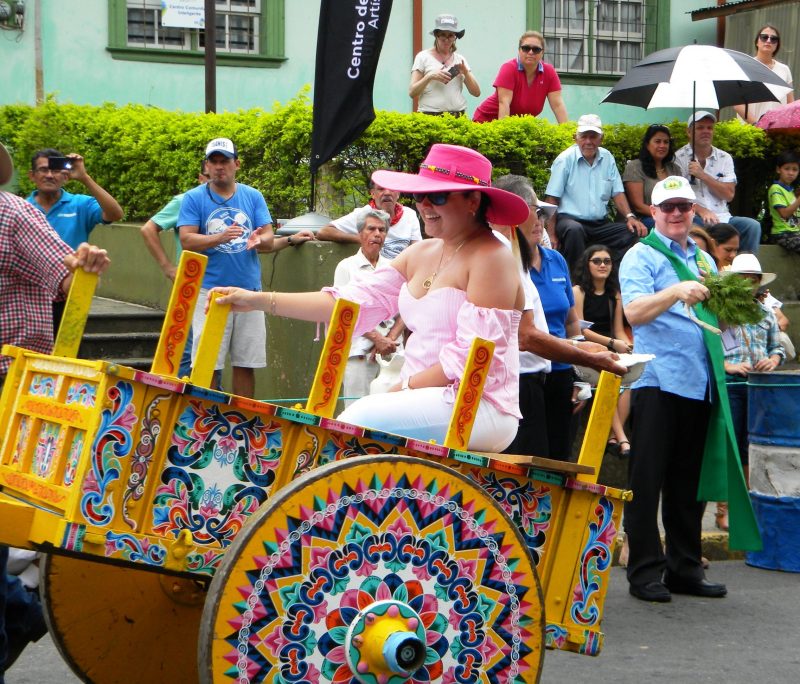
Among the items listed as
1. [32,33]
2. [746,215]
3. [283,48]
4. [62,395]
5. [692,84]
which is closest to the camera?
[62,395]

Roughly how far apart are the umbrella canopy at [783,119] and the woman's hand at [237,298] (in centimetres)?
1013

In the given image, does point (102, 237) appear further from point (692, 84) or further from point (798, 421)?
point (798, 421)

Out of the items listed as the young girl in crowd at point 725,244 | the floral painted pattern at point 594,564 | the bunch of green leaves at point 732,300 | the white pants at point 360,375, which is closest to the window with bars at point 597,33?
the young girl in crowd at point 725,244

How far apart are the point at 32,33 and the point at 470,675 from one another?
12.9 m

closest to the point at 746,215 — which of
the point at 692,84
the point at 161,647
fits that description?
the point at 692,84

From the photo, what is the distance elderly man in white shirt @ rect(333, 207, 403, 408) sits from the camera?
356 inches

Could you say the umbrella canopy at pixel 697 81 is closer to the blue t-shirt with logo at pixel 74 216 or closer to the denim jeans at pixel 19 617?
the blue t-shirt with logo at pixel 74 216

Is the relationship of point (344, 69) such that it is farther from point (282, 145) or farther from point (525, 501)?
point (525, 501)

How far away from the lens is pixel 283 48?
16766 millimetres

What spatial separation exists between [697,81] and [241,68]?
21.6 ft

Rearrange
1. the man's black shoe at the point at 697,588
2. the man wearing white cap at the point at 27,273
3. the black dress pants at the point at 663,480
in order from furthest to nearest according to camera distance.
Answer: the man's black shoe at the point at 697,588 → the black dress pants at the point at 663,480 → the man wearing white cap at the point at 27,273

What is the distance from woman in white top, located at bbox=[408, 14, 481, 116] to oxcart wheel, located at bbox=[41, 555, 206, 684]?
8942 millimetres

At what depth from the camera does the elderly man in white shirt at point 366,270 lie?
9039mm

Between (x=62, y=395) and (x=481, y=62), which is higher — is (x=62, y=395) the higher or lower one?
the lower one
